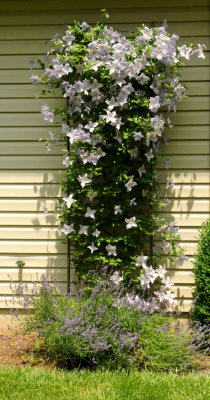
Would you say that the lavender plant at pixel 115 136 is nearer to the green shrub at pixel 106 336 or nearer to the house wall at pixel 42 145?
the house wall at pixel 42 145

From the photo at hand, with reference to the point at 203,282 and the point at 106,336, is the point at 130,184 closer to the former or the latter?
the point at 203,282

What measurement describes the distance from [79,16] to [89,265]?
2316 mm

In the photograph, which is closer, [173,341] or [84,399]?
[84,399]

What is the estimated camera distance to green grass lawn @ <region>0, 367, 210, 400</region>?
9.09 ft

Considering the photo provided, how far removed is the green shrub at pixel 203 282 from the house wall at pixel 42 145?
412 mm

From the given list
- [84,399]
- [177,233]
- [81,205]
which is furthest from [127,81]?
[84,399]

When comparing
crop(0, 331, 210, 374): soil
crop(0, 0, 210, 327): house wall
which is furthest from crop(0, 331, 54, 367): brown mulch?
crop(0, 0, 210, 327): house wall

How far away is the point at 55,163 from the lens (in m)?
4.29

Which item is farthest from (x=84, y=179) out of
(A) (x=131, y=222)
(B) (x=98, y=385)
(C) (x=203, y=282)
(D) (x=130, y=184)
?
(B) (x=98, y=385)

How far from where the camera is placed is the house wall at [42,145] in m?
4.23

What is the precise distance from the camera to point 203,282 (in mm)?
3711

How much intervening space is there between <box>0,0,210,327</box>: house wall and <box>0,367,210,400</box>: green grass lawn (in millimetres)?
1202

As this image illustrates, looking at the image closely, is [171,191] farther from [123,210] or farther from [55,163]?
[55,163]

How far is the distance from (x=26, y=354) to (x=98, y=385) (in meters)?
0.78
